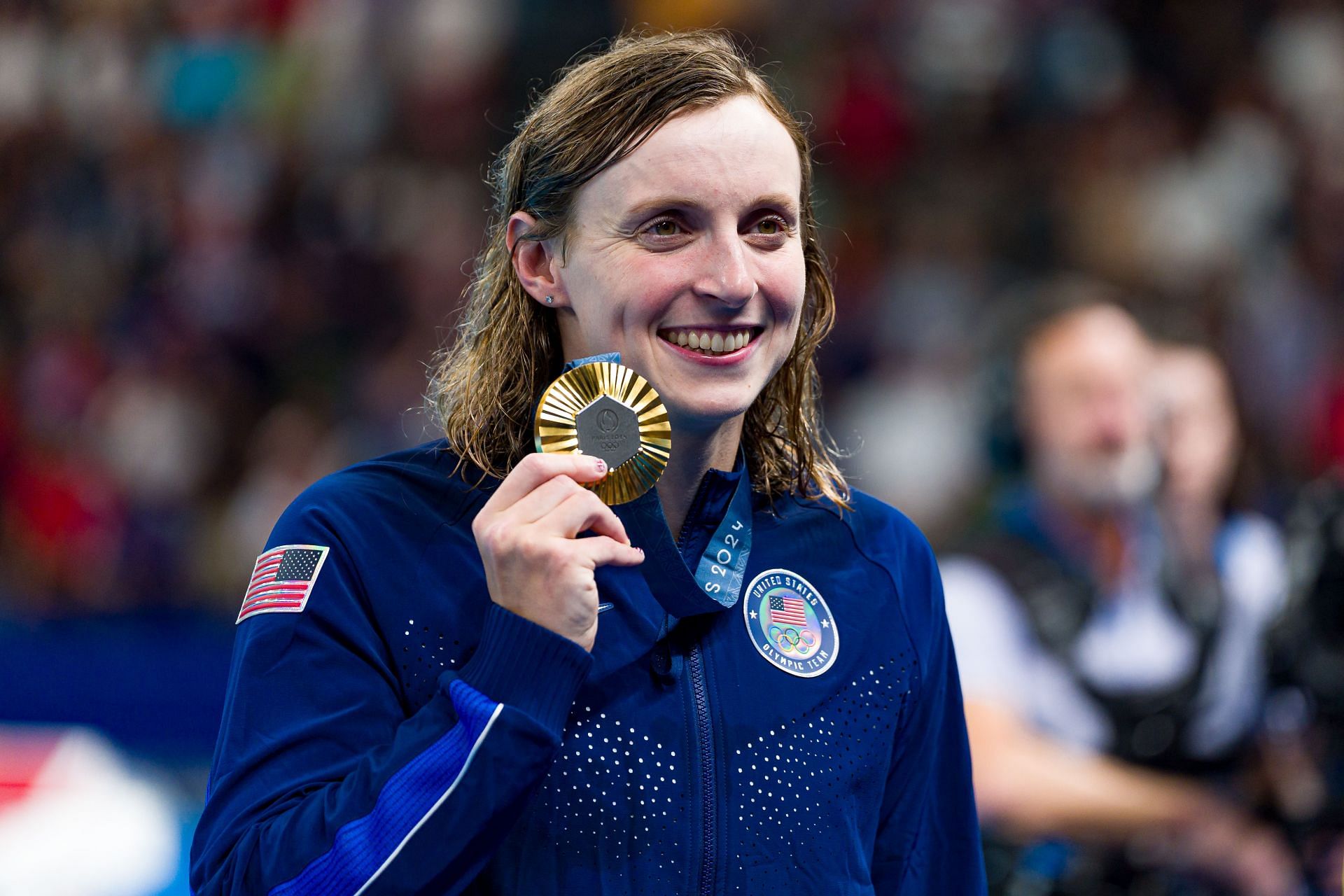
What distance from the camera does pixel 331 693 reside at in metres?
1.85

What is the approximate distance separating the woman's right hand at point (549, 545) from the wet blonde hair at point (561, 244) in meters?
0.33

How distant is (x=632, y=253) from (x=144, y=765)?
148 inches

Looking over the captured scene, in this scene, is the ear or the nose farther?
the ear

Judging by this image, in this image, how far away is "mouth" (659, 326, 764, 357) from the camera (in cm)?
205

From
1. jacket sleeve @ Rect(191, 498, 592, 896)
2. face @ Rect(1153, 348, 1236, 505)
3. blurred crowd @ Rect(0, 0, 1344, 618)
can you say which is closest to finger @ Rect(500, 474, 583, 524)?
jacket sleeve @ Rect(191, 498, 592, 896)

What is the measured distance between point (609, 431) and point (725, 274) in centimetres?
28

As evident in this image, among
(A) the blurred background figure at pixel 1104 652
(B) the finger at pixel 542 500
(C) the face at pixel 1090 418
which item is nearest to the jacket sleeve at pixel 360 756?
(B) the finger at pixel 542 500

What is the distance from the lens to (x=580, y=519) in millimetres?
1773

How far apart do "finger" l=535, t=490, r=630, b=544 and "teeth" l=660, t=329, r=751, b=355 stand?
1.04 ft

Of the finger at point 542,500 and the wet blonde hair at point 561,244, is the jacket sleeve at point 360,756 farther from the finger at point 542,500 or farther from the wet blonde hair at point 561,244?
the wet blonde hair at point 561,244

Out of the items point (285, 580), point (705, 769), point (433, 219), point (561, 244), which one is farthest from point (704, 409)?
point (433, 219)

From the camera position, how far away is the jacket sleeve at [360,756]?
67.7 inches

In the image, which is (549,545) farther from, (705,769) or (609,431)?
(705,769)

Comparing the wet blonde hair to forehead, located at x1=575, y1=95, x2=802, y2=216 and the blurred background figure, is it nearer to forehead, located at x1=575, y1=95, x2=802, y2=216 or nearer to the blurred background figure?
forehead, located at x1=575, y1=95, x2=802, y2=216
